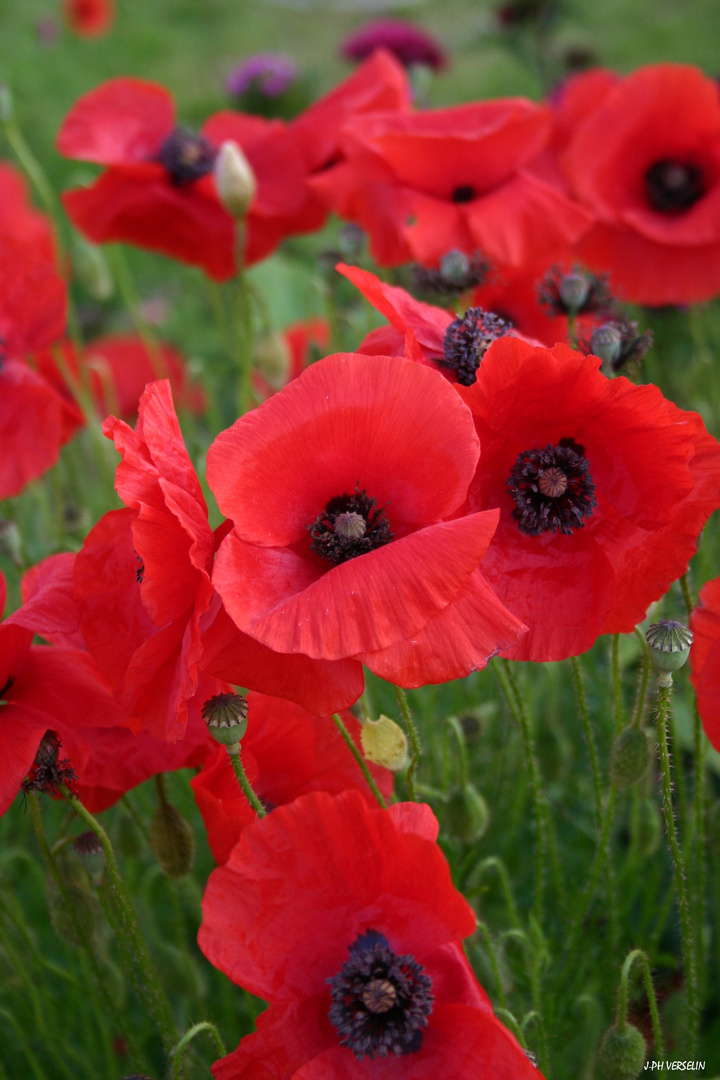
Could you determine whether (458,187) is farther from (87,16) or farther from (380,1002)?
(87,16)

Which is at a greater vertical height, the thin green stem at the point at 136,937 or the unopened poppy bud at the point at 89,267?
the unopened poppy bud at the point at 89,267

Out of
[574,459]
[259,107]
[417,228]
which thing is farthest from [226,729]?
[259,107]

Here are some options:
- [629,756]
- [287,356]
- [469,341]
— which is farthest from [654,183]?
[629,756]

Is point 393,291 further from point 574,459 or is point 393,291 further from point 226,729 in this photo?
point 226,729

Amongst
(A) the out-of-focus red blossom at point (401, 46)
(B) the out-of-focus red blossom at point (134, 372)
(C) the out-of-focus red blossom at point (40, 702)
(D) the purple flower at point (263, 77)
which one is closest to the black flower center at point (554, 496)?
(C) the out-of-focus red blossom at point (40, 702)

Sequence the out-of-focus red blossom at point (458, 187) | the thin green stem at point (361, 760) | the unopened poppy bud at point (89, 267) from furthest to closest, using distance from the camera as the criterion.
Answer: the unopened poppy bud at point (89, 267)
the out-of-focus red blossom at point (458, 187)
the thin green stem at point (361, 760)

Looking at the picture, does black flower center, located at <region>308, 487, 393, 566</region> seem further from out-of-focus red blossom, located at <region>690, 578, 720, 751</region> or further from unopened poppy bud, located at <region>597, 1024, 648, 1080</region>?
unopened poppy bud, located at <region>597, 1024, 648, 1080</region>

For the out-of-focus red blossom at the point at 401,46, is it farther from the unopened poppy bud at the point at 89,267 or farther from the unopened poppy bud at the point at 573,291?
the unopened poppy bud at the point at 573,291
